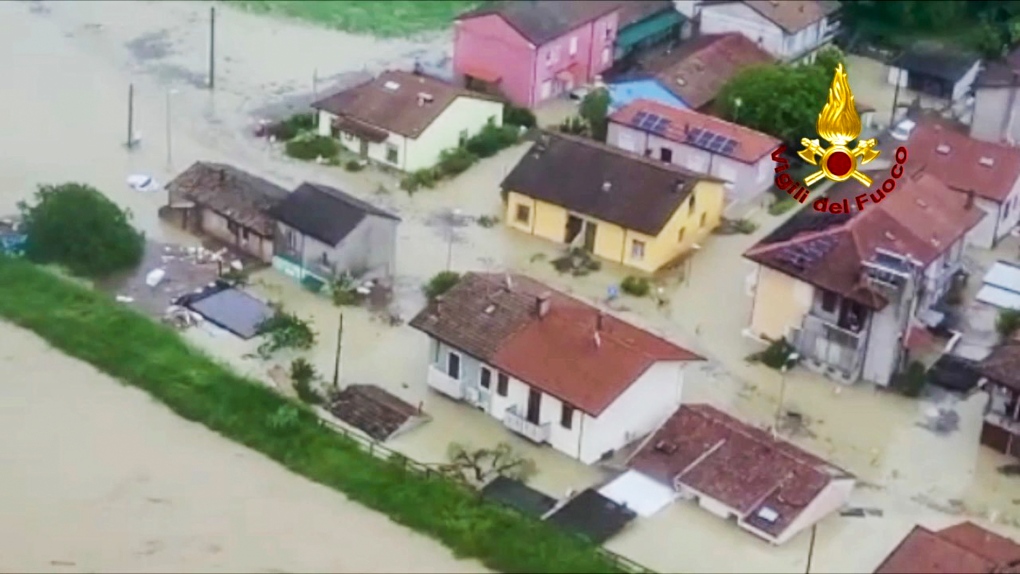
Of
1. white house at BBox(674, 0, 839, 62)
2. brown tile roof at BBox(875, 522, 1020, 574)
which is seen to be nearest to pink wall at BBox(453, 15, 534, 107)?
A: white house at BBox(674, 0, 839, 62)

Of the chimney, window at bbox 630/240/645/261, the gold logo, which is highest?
the gold logo

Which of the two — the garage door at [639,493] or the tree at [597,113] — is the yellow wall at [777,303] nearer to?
the garage door at [639,493]

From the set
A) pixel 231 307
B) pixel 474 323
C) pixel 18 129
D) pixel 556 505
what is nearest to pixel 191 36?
pixel 18 129

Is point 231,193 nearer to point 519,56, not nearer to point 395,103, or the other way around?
point 395,103

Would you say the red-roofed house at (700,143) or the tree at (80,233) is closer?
the tree at (80,233)

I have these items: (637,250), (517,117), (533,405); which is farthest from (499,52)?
(533,405)

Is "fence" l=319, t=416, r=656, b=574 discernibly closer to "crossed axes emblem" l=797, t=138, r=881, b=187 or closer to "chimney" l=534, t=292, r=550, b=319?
"chimney" l=534, t=292, r=550, b=319

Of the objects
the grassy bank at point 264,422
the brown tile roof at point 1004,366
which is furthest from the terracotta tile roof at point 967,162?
the grassy bank at point 264,422
